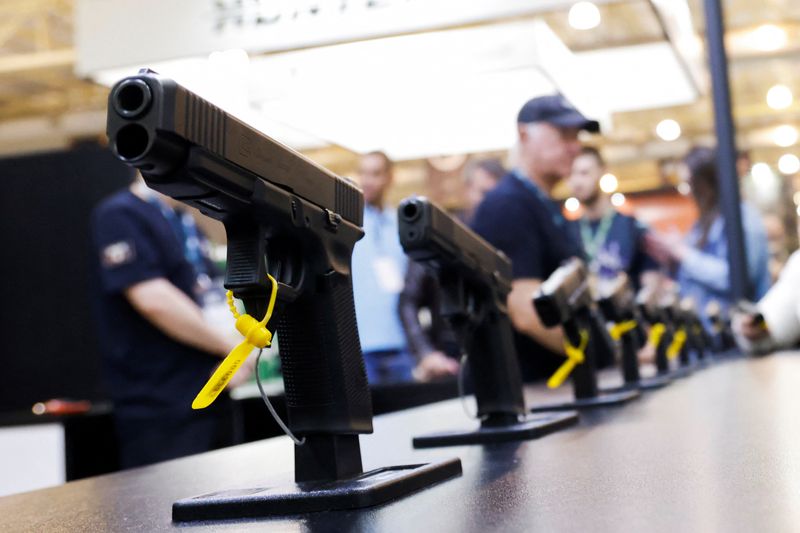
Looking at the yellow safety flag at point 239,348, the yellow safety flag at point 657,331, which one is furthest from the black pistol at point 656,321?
the yellow safety flag at point 239,348

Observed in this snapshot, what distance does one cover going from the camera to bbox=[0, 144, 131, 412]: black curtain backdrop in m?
5.84

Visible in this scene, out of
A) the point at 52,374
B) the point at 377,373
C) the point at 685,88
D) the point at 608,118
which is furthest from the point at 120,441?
the point at 52,374

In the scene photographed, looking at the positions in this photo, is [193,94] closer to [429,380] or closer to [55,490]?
[55,490]

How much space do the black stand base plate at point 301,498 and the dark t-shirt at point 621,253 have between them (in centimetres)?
281

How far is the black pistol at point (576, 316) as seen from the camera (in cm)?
146

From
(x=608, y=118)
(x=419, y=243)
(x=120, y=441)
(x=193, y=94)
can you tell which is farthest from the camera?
(x=608, y=118)

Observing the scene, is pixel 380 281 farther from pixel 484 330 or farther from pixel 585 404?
pixel 484 330

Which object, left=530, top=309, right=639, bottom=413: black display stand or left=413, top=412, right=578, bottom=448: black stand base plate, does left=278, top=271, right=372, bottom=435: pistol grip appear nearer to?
left=413, top=412, right=578, bottom=448: black stand base plate

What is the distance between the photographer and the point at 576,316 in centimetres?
163

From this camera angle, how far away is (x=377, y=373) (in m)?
3.44

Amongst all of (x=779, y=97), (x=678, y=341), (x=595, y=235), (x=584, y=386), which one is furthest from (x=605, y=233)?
(x=779, y=97)

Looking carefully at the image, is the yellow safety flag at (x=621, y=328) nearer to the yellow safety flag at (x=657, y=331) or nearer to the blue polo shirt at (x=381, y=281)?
the yellow safety flag at (x=657, y=331)

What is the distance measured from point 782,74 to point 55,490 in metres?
5.72

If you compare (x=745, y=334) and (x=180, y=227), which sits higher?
(x=180, y=227)
